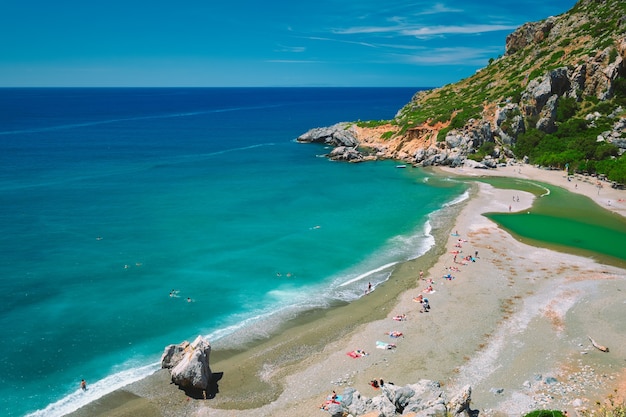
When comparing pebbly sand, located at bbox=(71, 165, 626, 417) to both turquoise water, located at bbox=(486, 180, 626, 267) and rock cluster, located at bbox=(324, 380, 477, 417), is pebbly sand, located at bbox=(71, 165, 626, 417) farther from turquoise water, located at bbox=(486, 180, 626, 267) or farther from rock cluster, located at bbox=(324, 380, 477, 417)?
turquoise water, located at bbox=(486, 180, 626, 267)

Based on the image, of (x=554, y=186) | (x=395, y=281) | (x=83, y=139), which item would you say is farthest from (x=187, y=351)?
(x=83, y=139)

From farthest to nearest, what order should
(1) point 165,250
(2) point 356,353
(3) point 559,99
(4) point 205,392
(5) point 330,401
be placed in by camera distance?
(3) point 559,99 < (1) point 165,250 < (2) point 356,353 < (4) point 205,392 < (5) point 330,401

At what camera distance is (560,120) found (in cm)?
9100

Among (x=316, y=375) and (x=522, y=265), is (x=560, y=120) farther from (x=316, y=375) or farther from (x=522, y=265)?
(x=316, y=375)

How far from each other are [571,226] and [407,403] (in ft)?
138

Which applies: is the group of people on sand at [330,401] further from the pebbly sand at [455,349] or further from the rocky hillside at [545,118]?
the rocky hillside at [545,118]

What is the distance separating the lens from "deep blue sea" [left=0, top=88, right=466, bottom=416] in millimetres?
30250

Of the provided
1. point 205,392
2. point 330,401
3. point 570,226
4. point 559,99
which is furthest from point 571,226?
point 559,99

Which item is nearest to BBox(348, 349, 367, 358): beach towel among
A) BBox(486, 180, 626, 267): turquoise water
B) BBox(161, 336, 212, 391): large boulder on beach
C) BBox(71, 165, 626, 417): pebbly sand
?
BBox(71, 165, 626, 417): pebbly sand

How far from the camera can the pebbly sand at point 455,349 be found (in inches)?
980

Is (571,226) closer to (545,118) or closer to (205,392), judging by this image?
(545,118)

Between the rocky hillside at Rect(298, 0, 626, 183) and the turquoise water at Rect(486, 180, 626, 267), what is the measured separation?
1368cm

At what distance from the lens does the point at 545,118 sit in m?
90.0

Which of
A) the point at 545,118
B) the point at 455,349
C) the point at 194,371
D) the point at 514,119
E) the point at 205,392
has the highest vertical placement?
the point at 545,118
